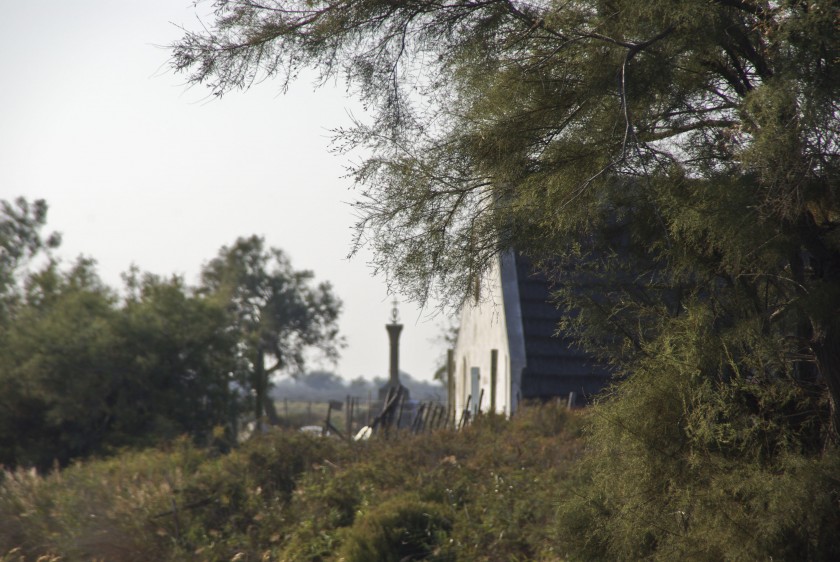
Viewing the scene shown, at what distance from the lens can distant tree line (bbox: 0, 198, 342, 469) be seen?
1927 centimetres

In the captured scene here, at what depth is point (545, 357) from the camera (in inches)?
683

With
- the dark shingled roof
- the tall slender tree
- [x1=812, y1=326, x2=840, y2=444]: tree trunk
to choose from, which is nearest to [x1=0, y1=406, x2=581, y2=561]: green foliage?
the dark shingled roof

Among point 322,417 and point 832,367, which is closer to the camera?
point 832,367

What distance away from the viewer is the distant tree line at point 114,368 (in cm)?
1927

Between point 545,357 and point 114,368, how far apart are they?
9.01m

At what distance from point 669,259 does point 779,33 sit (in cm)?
167

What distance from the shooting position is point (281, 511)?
11.9 meters

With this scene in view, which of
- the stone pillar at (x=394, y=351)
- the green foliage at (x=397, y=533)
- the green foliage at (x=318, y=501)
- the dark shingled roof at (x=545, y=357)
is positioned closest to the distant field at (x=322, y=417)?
the stone pillar at (x=394, y=351)

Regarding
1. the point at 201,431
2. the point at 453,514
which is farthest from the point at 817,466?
the point at 201,431

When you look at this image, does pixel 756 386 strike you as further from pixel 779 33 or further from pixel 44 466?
pixel 44 466

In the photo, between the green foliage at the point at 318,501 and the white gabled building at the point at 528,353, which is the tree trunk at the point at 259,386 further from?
the green foliage at the point at 318,501

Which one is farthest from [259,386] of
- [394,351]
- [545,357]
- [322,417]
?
[322,417]

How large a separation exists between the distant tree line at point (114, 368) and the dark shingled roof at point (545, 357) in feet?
19.0

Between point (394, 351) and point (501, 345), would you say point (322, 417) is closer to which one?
point (394, 351)
